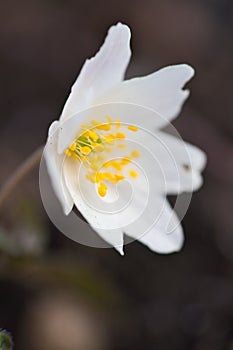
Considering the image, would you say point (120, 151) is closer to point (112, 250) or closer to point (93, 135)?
point (93, 135)

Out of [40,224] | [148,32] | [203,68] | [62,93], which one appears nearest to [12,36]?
[62,93]

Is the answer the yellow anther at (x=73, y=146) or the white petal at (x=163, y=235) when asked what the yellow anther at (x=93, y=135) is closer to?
the yellow anther at (x=73, y=146)

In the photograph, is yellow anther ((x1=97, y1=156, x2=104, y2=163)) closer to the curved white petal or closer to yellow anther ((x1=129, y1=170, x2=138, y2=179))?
yellow anther ((x1=129, y1=170, x2=138, y2=179))

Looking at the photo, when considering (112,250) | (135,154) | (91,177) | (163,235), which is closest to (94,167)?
(91,177)

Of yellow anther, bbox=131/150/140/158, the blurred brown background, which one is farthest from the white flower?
the blurred brown background

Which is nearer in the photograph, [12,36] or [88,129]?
[88,129]

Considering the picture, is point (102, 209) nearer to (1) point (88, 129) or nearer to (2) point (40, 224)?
(1) point (88, 129)

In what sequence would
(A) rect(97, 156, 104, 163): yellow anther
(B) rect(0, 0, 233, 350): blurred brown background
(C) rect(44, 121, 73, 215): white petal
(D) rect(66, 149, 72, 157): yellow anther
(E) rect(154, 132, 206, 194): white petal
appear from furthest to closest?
1. (B) rect(0, 0, 233, 350): blurred brown background
2. (E) rect(154, 132, 206, 194): white petal
3. (A) rect(97, 156, 104, 163): yellow anther
4. (D) rect(66, 149, 72, 157): yellow anther
5. (C) rect(44, 121, 73, 215): white petal
